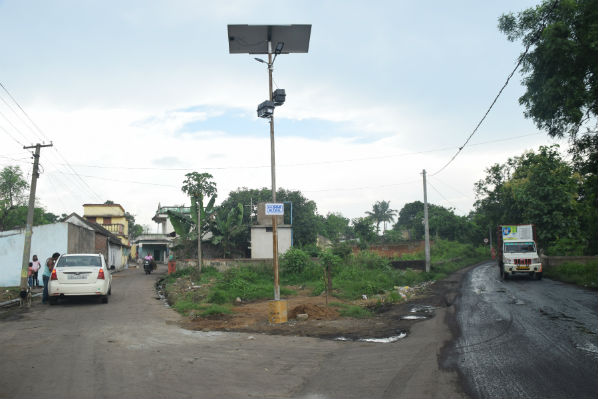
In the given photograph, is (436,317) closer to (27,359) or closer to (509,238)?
(27,359)

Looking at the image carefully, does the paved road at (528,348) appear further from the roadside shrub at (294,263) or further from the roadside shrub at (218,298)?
the roadside shrub at (294,263)

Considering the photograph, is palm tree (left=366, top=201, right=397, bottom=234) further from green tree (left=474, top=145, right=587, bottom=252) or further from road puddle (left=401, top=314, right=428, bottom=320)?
road puddle (left=401, top=314, right=428, bottom=320)

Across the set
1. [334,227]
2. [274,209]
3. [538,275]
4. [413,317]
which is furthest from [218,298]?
[334,227]

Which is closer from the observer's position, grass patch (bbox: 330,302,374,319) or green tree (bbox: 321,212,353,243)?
grass patch (bbox: 330,302,374,319)

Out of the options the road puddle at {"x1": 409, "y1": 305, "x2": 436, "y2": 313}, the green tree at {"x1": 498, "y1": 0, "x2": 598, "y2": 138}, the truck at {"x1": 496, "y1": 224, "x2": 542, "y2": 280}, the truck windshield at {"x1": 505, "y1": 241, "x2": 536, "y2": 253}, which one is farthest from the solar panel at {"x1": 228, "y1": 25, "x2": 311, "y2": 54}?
the truck windshield at {"x1": 505, "y1": 241, "x2": 536, "y2": 253}

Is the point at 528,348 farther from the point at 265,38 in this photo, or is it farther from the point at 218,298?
the point at 218,298

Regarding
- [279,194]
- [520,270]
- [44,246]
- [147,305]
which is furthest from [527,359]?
[279,194]

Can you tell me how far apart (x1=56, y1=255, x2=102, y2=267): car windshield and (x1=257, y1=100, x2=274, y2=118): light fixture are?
306 inches

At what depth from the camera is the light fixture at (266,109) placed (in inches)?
490

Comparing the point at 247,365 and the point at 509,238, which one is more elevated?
the point at 509,238

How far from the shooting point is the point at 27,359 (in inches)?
291

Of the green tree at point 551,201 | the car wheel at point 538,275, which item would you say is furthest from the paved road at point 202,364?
the green tree at point 551,201

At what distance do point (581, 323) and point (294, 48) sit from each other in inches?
417

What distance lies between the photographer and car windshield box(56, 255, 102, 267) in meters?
14.6
